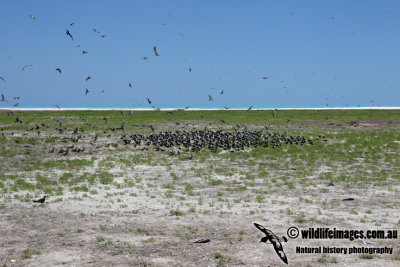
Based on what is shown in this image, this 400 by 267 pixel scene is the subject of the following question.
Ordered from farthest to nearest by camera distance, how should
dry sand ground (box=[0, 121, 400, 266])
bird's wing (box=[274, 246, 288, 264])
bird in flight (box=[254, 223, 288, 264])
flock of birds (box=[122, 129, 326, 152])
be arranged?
flock of birds (box=[122, 129, 326, 152]), bird in flight (box=[254, 223, 288, 264]), dry sand ground (box=[0, 121, 400, 266]), bird's wing (box=[274, 246, 288, 264])

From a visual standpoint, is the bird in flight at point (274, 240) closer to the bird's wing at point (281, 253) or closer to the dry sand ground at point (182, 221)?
the bird's wing at point (281, 253)

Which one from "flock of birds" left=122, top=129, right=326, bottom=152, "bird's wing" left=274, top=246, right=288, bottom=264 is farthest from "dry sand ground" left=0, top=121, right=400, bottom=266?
"flock of birds" left=122, top=129, right=326, bottom=152

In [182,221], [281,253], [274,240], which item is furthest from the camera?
[182,221]

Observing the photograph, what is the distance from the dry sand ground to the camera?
992 centimetres

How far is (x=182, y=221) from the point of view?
12.8m

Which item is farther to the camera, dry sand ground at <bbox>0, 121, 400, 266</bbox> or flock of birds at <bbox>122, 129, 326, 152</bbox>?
flock of birds at <bbox>122, 129, 326, 152</bbox>

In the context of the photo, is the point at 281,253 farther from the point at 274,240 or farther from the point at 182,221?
the point at 182,221

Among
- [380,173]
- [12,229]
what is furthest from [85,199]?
[380,173]

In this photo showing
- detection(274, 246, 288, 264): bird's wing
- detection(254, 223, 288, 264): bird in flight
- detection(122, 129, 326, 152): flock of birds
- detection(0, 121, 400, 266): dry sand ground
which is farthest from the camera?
detection(122, 129, 326, 152): flock of birds

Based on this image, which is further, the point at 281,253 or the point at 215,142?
the point at 215,142

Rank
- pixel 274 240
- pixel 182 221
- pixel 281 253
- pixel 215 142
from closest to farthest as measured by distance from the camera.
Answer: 1. pixel 281 253
2. pixel 274 240
3. pixel 182 221
4. pixel 215 142

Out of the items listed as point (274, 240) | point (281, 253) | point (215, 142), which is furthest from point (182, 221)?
point (215, 142)

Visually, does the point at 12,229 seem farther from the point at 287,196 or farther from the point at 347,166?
the point at 347,166

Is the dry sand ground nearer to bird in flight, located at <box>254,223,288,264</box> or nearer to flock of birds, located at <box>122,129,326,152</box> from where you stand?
bird in flight, located at <box>254,223,288,264</box>
